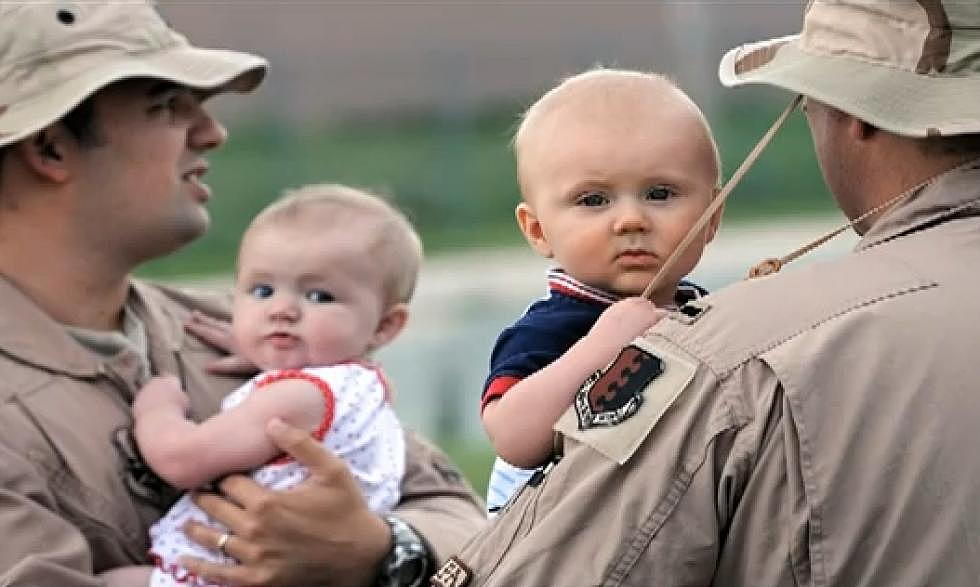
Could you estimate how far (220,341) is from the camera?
14.3 ft

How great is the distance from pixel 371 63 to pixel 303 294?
17.9m

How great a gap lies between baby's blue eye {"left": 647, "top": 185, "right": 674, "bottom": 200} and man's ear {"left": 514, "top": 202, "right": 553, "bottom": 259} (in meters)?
0.19

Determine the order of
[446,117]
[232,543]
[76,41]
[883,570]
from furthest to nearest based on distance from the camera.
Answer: [446,117], [76,41], [232,543], [883,570]

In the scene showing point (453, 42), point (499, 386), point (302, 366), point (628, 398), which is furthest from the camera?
point (453, 42)

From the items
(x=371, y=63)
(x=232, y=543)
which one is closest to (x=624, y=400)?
(x=232, y=543)

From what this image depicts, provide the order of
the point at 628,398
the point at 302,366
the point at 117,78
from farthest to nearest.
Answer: the point at 117,78, the point at 302,366, the point at 628,398

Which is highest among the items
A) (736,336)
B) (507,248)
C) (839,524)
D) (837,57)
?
(837,57)

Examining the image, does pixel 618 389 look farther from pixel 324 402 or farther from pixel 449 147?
pixel 449 147

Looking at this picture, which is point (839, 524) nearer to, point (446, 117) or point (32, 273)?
point (32, 273)

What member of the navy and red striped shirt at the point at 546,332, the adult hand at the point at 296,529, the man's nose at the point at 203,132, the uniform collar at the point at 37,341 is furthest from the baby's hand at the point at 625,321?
the man's nose at the point at 203,132

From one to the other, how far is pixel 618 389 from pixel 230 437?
1.28 m

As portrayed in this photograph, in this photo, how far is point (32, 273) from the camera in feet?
13.6

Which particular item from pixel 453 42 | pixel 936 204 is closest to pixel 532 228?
pixel 936 204

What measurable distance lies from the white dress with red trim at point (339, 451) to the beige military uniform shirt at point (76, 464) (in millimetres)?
71
